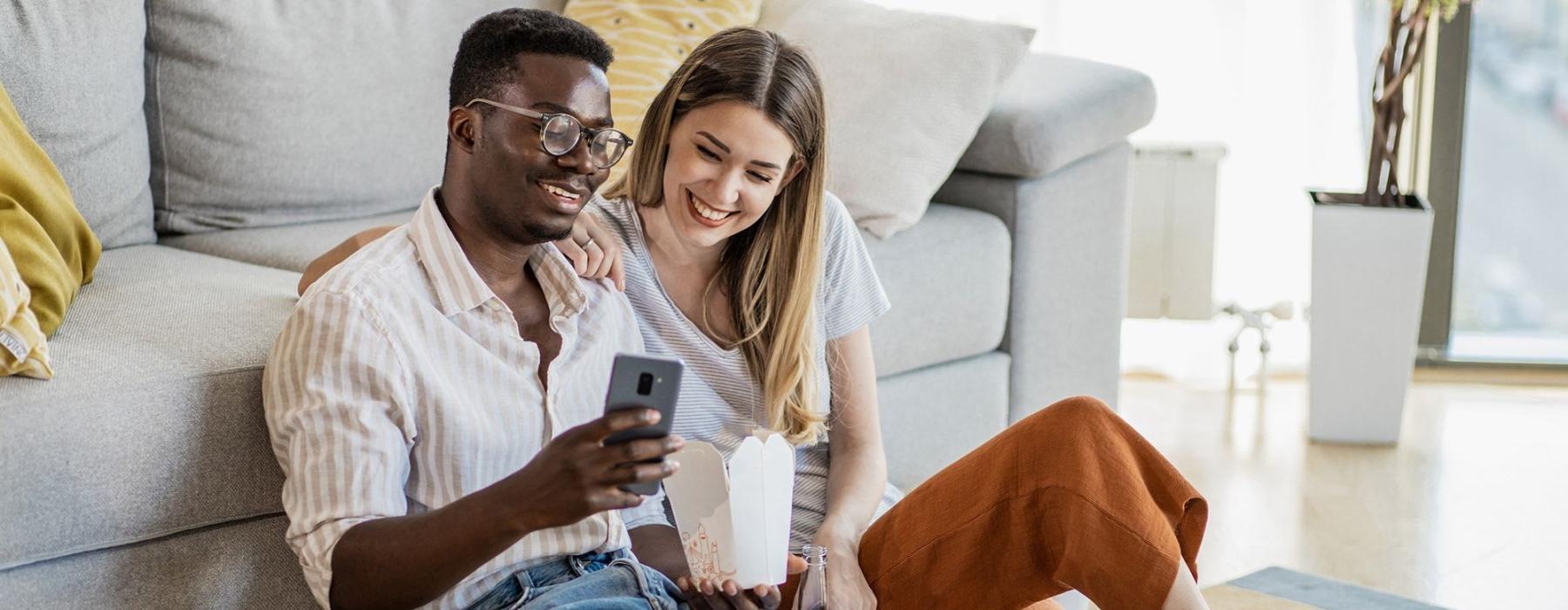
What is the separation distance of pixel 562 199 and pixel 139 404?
1.40 ft

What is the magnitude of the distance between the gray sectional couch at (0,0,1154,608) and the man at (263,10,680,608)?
18 cm

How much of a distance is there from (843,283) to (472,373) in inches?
21.3

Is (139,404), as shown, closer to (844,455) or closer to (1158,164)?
(844,455)

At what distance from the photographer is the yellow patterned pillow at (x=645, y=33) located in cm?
237

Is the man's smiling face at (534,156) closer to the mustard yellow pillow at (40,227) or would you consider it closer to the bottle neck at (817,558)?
the bottle neck at (817,558)

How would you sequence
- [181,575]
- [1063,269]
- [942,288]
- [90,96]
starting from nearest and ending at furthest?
[181,575], [90,96], [942,288], [1063,269]

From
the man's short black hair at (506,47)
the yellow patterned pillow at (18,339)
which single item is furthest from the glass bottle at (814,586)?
the yellow patterned pillow at (18,339)

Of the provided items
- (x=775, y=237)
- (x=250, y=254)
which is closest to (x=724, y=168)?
(x=775, y=237)

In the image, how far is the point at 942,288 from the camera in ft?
7.54

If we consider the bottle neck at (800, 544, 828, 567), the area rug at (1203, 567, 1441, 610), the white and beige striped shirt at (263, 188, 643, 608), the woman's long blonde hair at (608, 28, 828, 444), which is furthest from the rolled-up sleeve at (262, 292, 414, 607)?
the area rug at (1203, 567, 1441, 610)

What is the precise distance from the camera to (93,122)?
78.7 inches

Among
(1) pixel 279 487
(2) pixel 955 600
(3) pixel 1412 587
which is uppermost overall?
(1) pixel 279 487

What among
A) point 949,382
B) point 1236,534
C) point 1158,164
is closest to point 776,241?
point 949,382

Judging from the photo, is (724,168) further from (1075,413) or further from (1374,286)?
(1374,286)
